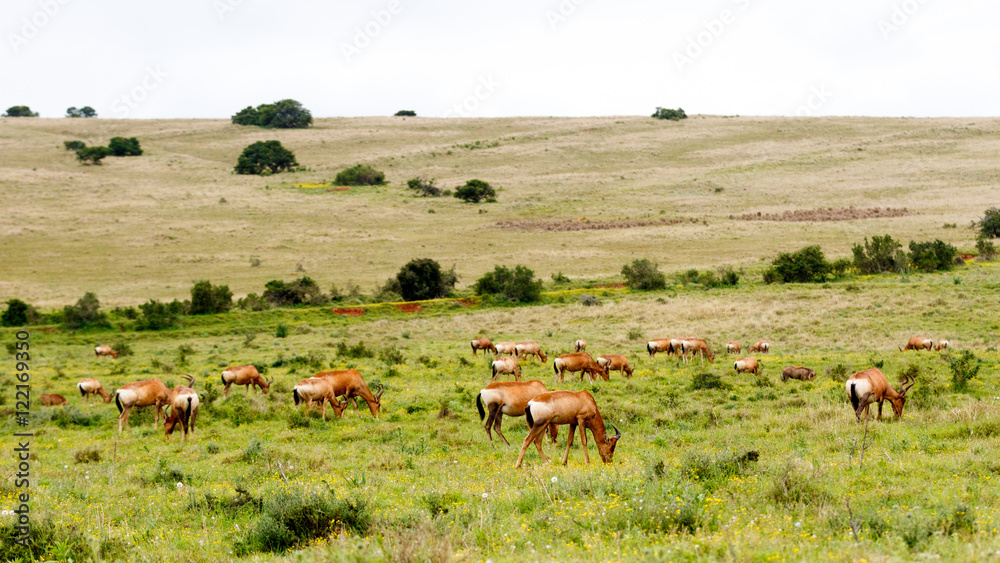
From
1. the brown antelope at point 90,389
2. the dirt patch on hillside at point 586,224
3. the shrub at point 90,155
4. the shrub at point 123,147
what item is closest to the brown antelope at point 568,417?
the brown antelope at point 90,389

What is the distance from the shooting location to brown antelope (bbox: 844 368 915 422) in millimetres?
14633

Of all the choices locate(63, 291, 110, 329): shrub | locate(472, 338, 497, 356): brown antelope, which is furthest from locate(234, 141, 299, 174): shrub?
locate(472, 338, 497, 356): brown antelope

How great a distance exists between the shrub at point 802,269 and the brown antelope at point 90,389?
39.8 m

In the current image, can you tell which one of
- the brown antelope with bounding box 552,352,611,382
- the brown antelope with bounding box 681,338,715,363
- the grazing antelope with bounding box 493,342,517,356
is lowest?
the grazing antelope with bounding box 493,342,517,356

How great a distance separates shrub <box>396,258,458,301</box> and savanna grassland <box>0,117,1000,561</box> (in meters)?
3.35

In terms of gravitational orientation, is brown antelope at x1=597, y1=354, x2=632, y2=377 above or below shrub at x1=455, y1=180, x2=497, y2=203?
below

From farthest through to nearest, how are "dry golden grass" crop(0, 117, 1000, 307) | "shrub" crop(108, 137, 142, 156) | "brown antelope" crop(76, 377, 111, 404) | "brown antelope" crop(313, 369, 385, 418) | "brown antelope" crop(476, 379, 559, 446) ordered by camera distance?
"shrub" crop(108, 137, 142, 156), "dry golden grass" crop(0, 117, 1000, 307), "brown antelope" crop(76, 377, 111, 404), "brown antelope" crop(313, 369, 385, 418), "brown antelope" crop(476, 379, 559, 446)

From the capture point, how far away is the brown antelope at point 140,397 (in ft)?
59.0

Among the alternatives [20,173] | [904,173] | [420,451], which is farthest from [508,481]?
[20,173]

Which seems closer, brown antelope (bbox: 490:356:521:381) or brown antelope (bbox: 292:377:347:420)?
brown antelope (bbox: 292:377:347:420)

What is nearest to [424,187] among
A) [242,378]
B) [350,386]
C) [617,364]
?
[242,378]

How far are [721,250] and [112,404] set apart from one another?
2091 inches

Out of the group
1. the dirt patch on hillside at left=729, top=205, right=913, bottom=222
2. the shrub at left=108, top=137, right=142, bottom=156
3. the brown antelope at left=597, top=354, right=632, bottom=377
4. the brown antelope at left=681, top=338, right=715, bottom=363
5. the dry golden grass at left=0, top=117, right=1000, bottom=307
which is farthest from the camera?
the shrub at left=108, top=137, right=142, bottom=156

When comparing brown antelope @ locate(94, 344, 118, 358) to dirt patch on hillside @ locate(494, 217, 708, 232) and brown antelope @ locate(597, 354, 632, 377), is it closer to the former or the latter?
brown antelope @ locate(597, 354, 632, 377)
